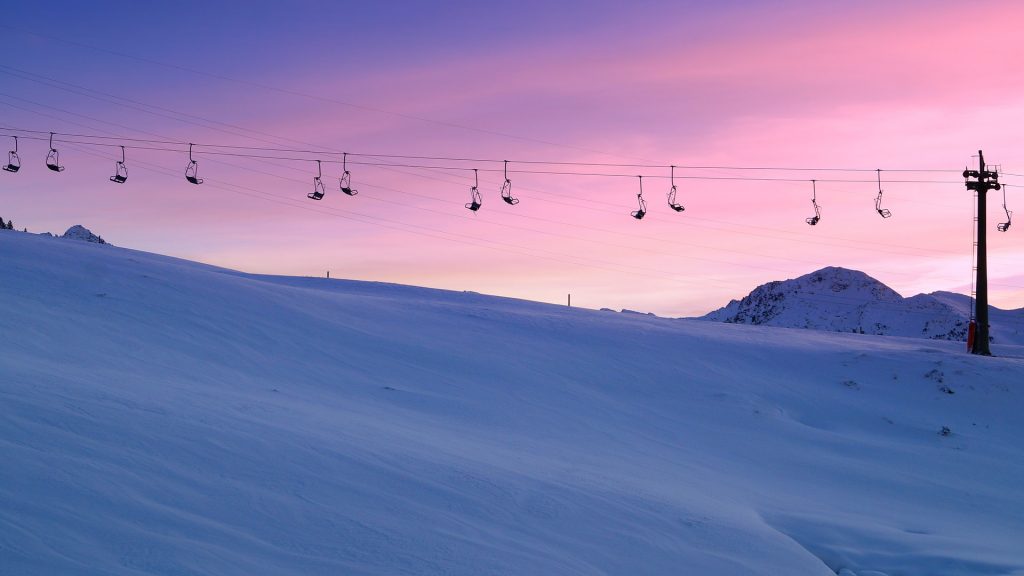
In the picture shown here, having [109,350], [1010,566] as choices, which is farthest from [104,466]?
[1010,566]

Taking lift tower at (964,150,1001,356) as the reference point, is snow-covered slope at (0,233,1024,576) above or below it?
below

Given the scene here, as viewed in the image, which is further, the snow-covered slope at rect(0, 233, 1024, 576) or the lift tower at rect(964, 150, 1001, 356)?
the lift tower at rect(964, 150, 1001, 356)

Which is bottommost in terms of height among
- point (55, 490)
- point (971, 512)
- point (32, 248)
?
point (971, 512)

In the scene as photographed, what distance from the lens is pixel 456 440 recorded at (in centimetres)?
1472

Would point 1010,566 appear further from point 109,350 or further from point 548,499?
point 109,350

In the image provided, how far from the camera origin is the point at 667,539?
10664 mm

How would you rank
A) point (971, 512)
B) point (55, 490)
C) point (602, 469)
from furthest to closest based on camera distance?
point (971, 512)
point (602, 469)
point (55, 490)

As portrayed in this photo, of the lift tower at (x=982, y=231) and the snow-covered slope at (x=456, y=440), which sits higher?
the lift tower at (x=982, y=231)

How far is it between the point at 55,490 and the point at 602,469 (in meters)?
8.54

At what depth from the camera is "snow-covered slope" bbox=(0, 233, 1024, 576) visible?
838cm

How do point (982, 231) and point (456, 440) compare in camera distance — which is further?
point (982, 231)

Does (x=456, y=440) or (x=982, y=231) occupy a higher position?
(x=982, y=231)

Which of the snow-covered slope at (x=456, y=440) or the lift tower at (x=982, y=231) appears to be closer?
the snow-covered slope at (x=456, y=440)

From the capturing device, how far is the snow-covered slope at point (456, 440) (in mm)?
8383
